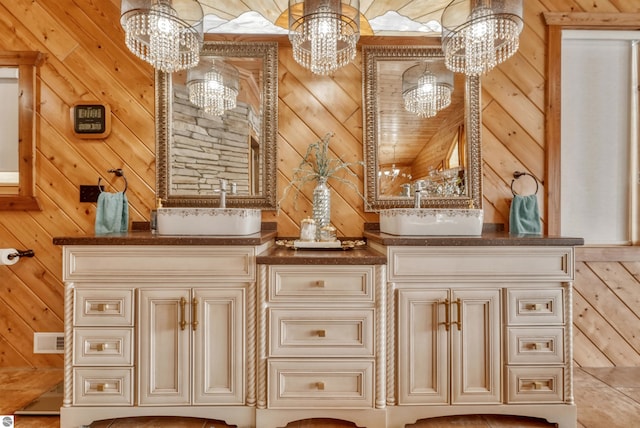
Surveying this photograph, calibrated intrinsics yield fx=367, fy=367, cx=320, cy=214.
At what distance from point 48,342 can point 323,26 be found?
7.97 ft

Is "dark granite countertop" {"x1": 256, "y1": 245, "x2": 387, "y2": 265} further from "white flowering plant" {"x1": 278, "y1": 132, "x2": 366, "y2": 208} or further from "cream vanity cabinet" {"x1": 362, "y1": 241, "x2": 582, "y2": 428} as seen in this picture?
"white flowering plant" {"x1": 278, "y1": 132, "x2": 366, "y2": 208}

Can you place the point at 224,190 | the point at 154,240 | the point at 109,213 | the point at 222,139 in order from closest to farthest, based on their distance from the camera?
the point at 154,240
the point at 224,190
the point at 109,213
the point at 222,139

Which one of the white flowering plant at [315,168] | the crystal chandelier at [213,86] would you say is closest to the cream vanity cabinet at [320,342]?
the white flowering plant at [315,168]

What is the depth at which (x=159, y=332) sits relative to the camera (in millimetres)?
1671

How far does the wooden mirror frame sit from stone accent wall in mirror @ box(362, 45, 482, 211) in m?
2.03

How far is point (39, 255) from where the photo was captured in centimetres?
228

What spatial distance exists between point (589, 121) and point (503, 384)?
5.85 ft

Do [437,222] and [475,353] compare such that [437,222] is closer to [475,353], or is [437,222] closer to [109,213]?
[475,353]

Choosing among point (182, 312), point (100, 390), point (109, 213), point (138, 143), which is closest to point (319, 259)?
point (182, 312)

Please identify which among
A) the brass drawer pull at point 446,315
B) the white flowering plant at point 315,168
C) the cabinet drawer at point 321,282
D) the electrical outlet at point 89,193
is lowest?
the brass drawer pull at point 446,315

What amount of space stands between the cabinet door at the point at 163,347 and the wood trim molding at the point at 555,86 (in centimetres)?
218

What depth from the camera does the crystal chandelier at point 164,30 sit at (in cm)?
176

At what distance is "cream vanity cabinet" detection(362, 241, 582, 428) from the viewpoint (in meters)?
1.69

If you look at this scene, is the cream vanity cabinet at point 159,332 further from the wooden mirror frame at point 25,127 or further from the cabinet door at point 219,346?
the wooden mirror frame at point 25,127
